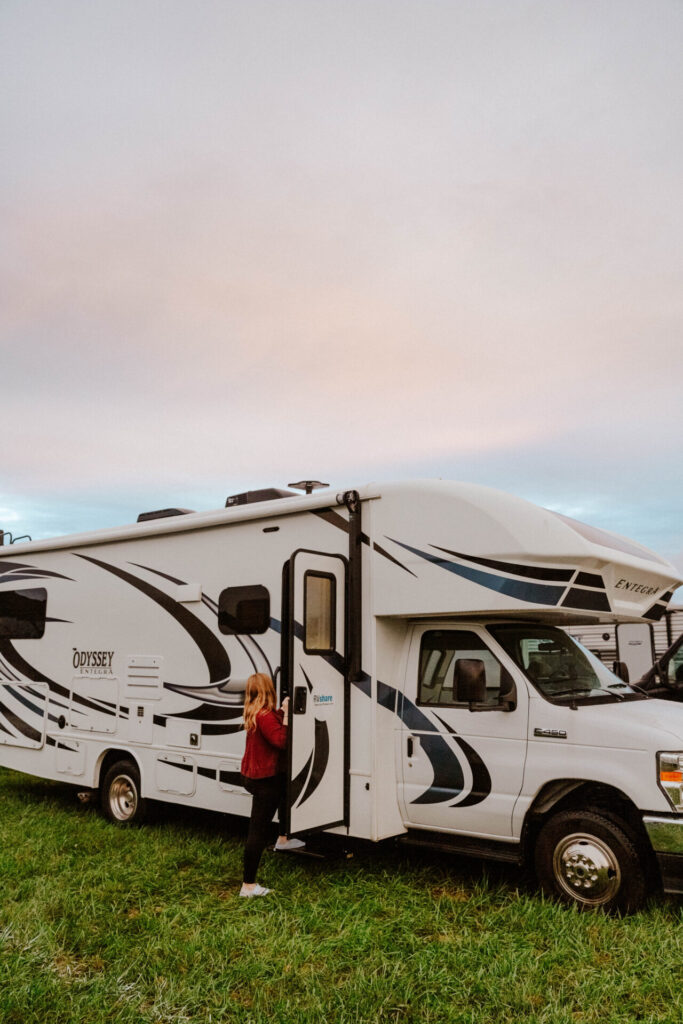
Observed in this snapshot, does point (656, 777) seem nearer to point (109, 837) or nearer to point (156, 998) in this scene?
point (156, 998)

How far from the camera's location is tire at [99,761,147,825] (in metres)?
8.63

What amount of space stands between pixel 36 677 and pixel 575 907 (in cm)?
652

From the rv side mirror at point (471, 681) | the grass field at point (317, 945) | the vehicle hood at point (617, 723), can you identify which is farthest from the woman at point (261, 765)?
A: the vehicle hood at point (617, 723)

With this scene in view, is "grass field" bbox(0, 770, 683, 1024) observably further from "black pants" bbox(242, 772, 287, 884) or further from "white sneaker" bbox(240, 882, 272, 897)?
"black pants" bbox(242, 772, 287, 884)

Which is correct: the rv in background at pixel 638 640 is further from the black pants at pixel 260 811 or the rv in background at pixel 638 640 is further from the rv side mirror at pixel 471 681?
the black pants at pixel 260 811

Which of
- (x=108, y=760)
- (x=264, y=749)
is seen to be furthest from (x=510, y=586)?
(x=108, y=760)

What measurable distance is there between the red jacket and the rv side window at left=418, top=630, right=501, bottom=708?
1.15 meters

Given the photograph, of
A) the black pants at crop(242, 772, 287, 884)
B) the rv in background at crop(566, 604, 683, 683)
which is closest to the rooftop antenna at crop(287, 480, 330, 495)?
the black pants at crop(242, 772, 287, 884)

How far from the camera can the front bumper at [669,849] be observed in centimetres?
548

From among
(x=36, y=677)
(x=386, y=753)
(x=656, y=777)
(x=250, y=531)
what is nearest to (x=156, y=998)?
(x=386, y=753)

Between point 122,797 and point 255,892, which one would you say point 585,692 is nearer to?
point 255,892

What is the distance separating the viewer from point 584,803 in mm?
6059

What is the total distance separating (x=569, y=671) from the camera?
6.57m

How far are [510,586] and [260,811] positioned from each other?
8.37ft
